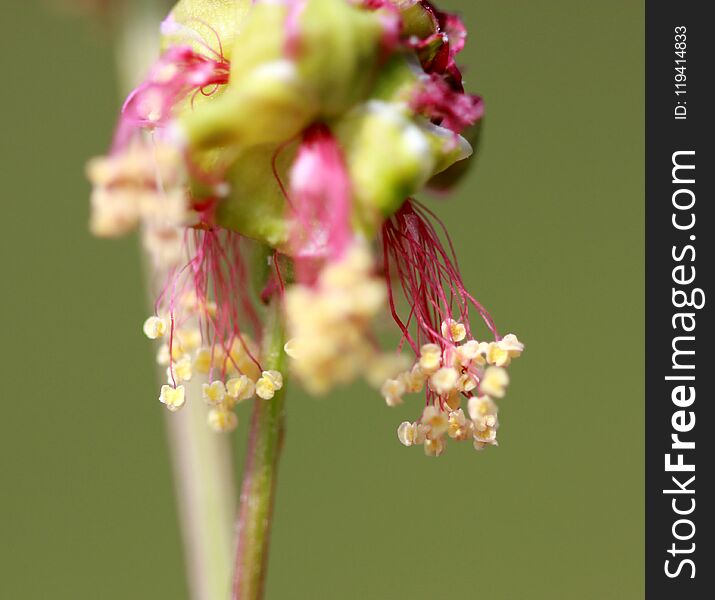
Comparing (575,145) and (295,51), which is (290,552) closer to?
(575,145)

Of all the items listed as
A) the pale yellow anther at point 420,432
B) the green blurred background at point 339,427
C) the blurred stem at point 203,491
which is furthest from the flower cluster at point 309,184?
the green blurred background at point 339,427

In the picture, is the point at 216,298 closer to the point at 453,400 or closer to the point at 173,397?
the point at 173,397

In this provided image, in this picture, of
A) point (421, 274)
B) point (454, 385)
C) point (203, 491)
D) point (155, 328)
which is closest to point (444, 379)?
point (454, 385)

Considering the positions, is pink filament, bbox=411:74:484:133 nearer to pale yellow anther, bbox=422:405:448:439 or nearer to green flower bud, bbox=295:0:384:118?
green flower bud, bbox=295:0:384:118

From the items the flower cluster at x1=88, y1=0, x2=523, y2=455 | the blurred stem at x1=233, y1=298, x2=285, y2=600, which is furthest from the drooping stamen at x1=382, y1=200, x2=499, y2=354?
the blurred stem at x1=233, y1=298, x2=285, y2=600

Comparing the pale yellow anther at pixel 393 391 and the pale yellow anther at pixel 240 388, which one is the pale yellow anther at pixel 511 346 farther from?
the pale yellow anther at pixel 240 388

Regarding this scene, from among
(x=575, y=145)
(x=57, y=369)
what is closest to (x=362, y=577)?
(x=57, y=369)
